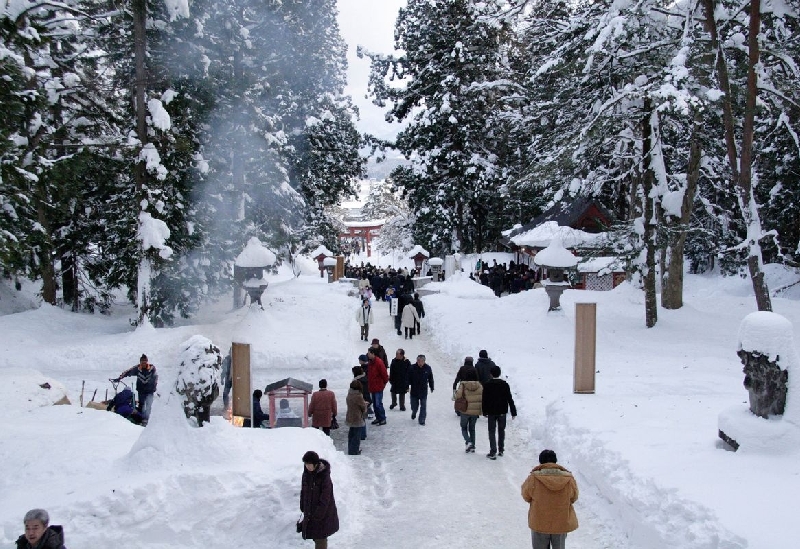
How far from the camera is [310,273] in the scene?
161 ft

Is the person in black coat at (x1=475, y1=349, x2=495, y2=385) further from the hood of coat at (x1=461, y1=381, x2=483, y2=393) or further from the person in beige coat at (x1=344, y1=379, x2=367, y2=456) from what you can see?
the person in beige coat at (x1=344, y1=379, x2=367, y2=456)

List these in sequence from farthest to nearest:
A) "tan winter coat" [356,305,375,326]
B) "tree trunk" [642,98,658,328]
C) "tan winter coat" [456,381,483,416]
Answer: "tan winter coat" [356,305,375,326] < "tree trunk" [642,98,658,328] < "tan winter coat" [456,381,483,416]

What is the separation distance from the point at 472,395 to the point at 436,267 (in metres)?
27.5

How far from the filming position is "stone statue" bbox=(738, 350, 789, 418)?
295 inches

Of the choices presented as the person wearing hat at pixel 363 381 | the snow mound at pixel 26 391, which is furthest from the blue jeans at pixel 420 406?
the snow mound at pixel 26 391

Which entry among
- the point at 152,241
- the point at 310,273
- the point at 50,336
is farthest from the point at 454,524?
the point at 310,273

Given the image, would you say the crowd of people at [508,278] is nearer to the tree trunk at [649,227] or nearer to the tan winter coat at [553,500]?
the tree trunk at [649,227]


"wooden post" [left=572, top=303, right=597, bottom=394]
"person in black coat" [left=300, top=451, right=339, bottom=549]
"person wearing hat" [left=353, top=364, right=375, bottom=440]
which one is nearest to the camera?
"person in black coat" [left=300, top=451, right=339, bottom=549]

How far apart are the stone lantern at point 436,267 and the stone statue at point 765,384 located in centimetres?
2949

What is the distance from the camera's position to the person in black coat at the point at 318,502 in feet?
22.0

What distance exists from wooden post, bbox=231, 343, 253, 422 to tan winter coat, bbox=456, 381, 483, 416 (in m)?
3.76

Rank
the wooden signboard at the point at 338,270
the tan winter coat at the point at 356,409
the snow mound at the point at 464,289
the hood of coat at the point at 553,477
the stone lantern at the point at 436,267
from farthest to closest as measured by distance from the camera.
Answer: the wooden signboard at the point at 338,270 < the stone lantern at the point at 436,267 < the snow mound at the point at 464,289 < the tan winter coat at the point at 356,409 < the hood of coat at the point at 553,477

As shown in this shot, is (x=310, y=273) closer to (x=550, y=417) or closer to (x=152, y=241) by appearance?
(x=152, y=241)

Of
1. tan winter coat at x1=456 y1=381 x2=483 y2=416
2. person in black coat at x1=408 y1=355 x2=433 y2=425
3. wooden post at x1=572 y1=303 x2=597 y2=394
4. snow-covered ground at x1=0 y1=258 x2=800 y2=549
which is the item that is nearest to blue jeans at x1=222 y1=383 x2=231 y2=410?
snow-covered ground at x1=0 y1=258 x2=800 y2=549
